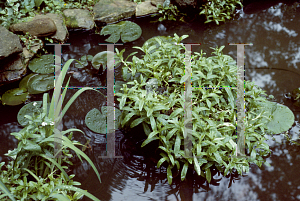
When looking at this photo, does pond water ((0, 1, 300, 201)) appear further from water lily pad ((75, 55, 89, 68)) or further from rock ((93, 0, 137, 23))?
rock ((93, 0, 137, 23))

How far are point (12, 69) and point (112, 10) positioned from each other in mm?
2288

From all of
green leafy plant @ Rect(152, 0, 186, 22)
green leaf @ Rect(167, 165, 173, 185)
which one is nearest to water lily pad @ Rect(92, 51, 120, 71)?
green leafy plant @ Rect(152, 0, 186, 22)

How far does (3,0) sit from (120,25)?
2.21 metres

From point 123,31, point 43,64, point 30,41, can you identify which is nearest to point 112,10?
point 123,31

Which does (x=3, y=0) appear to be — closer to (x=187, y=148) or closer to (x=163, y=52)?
(x=163, y=52)

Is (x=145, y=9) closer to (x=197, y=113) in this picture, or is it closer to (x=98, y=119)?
(x=98, y=119)

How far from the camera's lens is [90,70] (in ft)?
13.7

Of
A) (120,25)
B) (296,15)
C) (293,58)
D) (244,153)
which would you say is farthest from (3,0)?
(296,15)

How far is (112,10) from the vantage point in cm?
518

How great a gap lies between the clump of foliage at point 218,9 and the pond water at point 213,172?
17cm

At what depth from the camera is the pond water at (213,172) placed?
2.78 m

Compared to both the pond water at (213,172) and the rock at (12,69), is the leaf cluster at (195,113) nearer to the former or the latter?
the pond water at (213,172)

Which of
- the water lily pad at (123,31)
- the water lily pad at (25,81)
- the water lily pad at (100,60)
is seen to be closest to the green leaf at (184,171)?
the water lily pad at (100,60)

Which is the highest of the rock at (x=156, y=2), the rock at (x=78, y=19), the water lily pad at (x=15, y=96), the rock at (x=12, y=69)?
the rock at (x=156, y=2)
